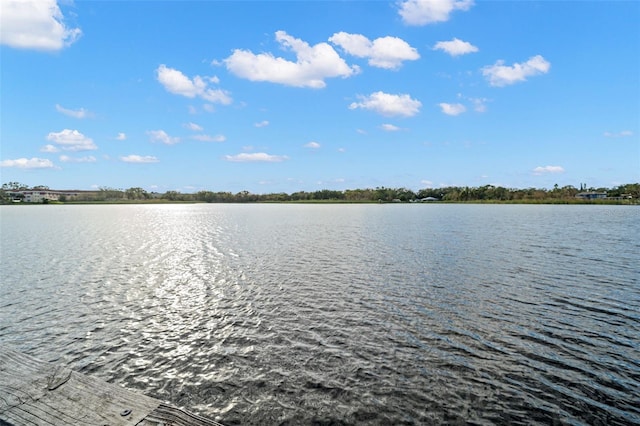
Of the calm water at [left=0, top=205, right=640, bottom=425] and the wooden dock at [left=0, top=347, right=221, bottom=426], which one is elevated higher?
the wooden dock at [left=0, top=347, right=221, bottom=426]

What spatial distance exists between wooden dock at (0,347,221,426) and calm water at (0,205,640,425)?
4882 mm

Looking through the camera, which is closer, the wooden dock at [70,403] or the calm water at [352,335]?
the wooden dock at [70,403]

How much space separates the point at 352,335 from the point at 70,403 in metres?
10.7

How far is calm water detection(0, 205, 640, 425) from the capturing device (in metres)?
9.48

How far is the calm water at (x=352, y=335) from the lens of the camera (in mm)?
9484

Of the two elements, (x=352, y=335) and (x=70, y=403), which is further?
(x=352, y=335)

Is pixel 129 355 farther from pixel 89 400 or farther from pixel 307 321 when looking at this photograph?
pixel 89 400

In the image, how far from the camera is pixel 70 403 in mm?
4574

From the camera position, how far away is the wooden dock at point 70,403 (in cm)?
423

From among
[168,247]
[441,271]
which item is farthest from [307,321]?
[168,247]

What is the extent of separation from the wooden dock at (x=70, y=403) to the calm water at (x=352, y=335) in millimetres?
4882

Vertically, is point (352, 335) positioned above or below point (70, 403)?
below

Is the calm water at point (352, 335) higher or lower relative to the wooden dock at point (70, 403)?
lower

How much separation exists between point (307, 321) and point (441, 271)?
46.3ft
